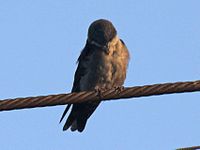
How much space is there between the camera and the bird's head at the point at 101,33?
788 centimetres

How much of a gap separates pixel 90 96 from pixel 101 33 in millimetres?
3574

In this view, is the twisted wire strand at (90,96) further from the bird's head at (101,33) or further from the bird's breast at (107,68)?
the bird's head at (101,33)

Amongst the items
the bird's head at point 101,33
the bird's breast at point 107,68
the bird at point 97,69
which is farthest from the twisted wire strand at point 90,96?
the bird's head at point 101,33

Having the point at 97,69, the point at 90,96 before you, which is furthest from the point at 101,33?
the point at 90,96

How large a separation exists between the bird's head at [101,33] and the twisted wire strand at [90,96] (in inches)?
121

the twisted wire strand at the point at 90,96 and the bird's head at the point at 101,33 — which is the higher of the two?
the bird's head at the point at 101,33

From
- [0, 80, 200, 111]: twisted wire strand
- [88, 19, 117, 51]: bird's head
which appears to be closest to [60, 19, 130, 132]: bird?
[88, 19, 117, 51]: bird's head

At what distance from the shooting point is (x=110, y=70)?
7602 mm

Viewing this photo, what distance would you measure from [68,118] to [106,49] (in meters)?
0.90

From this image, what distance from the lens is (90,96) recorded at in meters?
4.71

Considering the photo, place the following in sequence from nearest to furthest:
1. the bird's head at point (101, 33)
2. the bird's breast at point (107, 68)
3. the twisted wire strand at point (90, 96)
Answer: the twisted wire strand at point (90, 96) → the bird's breast at point (107, 68) → the bird's head at point (101, 33)

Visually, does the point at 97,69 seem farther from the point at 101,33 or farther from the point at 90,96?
the point at 90,96

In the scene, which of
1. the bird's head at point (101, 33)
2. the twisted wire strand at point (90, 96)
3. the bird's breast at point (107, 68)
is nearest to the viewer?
the twisted wire strand at point (90, 96)

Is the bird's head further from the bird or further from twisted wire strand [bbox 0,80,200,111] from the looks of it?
twisted wire strand [bbox 0,80,200,111]
